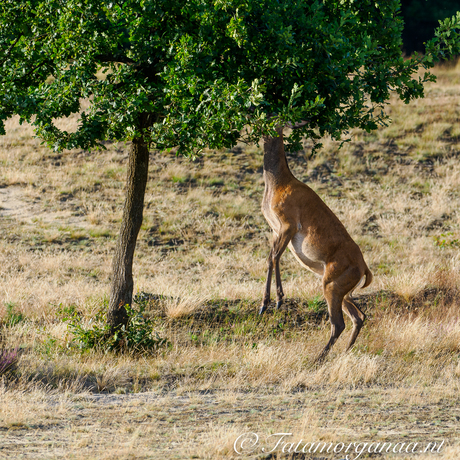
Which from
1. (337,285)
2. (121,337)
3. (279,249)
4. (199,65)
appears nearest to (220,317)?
(121,337)

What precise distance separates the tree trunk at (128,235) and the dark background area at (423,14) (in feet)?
84.5

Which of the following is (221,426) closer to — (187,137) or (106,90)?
(187,137)

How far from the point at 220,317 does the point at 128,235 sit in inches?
95.8

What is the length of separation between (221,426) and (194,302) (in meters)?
4.40

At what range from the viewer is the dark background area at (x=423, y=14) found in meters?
30.4

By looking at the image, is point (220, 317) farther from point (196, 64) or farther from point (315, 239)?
point (196, 64)

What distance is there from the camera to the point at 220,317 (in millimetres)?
10102

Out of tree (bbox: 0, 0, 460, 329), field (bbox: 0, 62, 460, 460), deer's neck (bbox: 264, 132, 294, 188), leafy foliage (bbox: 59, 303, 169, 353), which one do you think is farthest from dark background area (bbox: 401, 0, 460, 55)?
leafy foliage (bbox: 59, 303, 169, 353)

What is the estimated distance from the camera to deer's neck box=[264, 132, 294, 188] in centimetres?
831

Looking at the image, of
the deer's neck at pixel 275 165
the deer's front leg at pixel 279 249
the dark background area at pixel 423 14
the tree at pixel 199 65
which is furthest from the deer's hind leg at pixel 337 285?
the dark background area at pixel 423 14

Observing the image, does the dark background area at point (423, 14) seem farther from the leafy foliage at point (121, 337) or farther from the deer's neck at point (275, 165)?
the leafy foliage at point (121, 337)

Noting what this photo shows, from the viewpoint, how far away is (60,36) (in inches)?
286

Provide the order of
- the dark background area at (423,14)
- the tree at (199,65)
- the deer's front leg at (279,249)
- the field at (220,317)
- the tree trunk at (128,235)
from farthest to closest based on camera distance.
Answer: the dark background area at (423,14) → the tree trunk at (128,235) → the deer's front leg at (279,249) → the tree at (199,65) → the field at (220,317)

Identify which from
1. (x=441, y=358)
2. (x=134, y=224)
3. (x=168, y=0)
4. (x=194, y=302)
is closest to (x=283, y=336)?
(x=194, y=302)
